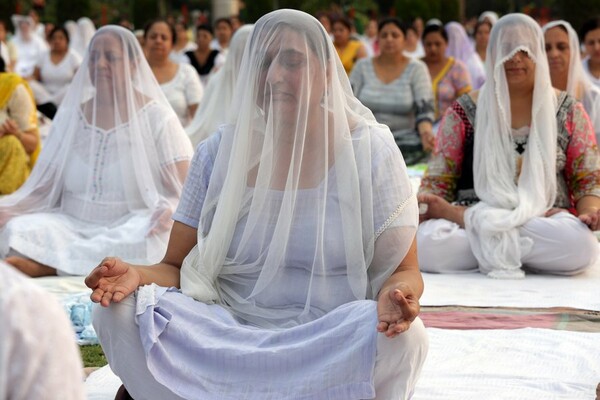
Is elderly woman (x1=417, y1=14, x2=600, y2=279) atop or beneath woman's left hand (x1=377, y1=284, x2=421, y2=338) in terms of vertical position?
beneath

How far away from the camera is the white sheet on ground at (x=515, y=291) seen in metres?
4.26

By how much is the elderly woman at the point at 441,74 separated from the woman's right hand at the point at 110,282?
5.72m

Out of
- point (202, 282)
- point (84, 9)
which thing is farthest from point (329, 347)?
point (84, 9)

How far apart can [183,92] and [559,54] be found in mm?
2857

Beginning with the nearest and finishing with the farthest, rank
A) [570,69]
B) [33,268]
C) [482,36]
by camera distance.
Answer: [33,268] → [570,69] → [482,36]

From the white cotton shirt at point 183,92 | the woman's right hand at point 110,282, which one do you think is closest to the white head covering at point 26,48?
the white cotton shirt at point 183,92

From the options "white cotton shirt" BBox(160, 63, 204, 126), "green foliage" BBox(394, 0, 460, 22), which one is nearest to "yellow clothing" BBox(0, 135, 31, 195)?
"white cotton shirt" BBox(160, 63, 204, 126)

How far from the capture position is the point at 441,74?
27.9 ft

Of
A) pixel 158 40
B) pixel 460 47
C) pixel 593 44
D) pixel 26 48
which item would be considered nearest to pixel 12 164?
pixel 158 40

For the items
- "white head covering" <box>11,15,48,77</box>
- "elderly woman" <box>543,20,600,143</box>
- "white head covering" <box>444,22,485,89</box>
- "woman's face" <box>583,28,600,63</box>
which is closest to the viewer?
"elderly woman" <box>543,20,600,143</box>

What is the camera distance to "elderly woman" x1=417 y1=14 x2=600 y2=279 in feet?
15.7

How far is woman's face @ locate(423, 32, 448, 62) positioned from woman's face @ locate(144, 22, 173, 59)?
2018 millimetres

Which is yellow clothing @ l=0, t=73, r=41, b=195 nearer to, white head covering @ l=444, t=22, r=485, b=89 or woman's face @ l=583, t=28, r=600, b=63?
woman's face @ l=583, t=28, r=600, b=63

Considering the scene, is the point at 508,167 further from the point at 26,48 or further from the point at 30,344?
the point at 26,48
